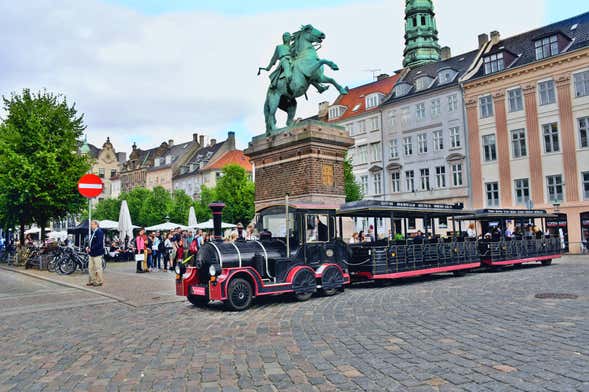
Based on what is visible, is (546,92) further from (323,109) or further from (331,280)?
(331,280)

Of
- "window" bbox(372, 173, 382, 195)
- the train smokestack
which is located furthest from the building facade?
the train smokestack

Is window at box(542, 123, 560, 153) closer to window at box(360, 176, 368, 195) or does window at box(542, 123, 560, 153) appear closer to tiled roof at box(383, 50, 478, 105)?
tiled roof at box(383, 50, 478, 105)

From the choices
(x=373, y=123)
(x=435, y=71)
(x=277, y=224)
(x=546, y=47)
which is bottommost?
(x=277, y=224)

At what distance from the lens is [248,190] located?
2189 inches

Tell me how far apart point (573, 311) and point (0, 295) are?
42.8 feet

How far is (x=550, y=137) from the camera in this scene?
115ft

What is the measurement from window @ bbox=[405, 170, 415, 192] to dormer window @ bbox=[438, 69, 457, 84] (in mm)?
8155

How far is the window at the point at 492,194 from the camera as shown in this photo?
38.4m

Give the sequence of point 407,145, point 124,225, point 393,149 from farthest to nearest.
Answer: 1. point 393,149
2. point 407,145
3. point 124,225

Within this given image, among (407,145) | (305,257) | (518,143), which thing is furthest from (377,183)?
(305,257)

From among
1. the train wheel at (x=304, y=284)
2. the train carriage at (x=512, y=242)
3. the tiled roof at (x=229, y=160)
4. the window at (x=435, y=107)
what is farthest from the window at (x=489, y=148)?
the tiled roof at (x=229, y=160)

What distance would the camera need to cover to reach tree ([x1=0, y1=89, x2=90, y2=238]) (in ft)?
76.7

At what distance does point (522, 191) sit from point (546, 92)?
7004 mm

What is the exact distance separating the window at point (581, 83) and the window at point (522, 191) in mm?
6671
